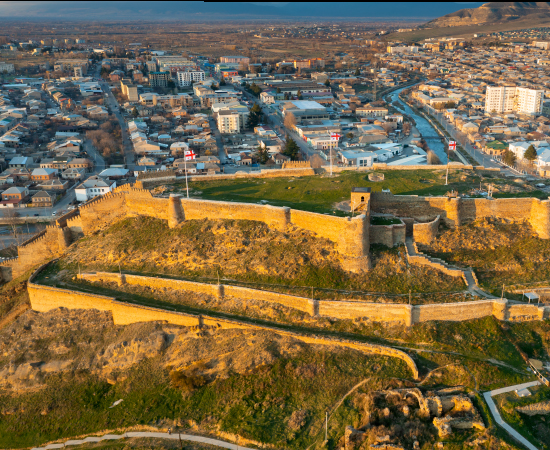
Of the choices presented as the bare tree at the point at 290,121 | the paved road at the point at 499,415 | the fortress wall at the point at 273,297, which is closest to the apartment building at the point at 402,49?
the bare tree at the point at 290,121

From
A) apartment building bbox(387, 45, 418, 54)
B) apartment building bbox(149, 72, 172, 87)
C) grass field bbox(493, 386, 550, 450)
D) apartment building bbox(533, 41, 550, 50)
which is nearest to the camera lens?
grass field bbox(493, 386, 550, 450)

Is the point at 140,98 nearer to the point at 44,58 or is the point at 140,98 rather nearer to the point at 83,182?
the point at 83,182

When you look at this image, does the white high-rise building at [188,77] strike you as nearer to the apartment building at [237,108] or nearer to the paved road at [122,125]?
the paved road at [122,125]

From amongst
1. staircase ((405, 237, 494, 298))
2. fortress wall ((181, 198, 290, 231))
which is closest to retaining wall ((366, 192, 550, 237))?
staircase ((405, 237, 494, 298))

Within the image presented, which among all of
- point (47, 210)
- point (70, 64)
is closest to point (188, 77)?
point (70, 64)

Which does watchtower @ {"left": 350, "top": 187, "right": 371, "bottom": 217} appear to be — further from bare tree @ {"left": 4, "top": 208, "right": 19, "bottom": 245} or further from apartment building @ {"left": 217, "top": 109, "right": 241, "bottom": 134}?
apartment building @ {"left": 217, "top": 109, "right": 241, "bottom": 134}

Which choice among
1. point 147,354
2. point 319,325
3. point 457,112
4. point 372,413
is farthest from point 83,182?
point 457,112
